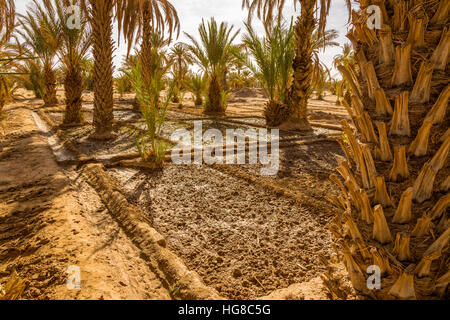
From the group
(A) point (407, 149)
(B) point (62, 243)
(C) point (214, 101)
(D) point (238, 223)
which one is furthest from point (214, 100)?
(A) point (407, 149)

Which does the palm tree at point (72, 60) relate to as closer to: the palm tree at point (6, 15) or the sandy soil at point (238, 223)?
the palm tree at point (6, 15)

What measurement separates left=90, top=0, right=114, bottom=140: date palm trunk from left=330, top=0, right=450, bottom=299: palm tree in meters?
4.54

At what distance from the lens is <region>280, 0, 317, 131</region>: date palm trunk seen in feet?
18.9

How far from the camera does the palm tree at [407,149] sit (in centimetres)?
74

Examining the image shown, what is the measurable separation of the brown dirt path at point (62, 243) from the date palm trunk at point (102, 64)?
229 centimetres

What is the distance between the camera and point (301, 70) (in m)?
5.96

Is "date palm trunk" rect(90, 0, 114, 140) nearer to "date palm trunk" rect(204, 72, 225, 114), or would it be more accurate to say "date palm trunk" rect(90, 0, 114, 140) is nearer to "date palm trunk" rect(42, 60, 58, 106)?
"date palm trunk" rect(204, 72, 225, 114)

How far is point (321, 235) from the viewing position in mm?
1823

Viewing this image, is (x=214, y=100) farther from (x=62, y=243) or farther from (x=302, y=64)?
(x=62, y=243)

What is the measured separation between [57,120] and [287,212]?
Answer: 20.0 ft

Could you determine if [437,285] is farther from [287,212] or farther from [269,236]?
[287,212]

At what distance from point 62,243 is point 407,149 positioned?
64.2 inches

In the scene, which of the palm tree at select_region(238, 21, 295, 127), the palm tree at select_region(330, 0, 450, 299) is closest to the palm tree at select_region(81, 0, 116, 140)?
the palm tree at select_region(238, 21, 295, 127)
